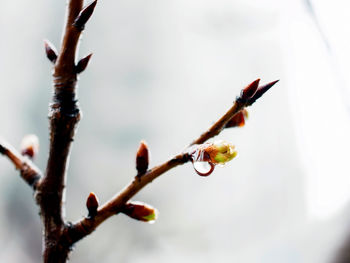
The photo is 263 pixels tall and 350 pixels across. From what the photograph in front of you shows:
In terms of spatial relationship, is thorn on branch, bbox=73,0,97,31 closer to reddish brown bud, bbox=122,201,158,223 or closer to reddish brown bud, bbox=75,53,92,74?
reddish brown bud, bbox=75,53,92,74

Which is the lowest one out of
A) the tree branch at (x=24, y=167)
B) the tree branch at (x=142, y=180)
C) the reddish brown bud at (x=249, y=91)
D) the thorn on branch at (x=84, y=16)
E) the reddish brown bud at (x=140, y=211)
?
the reddish brown bud at (x=140, y=211)

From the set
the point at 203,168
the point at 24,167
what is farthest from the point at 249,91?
the point at 24,167

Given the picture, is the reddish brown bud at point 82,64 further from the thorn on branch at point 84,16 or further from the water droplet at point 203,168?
the water droplet at point 203,168

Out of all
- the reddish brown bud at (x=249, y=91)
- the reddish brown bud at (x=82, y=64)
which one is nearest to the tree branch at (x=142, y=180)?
the reddish brown bud at (x=249, y=91)

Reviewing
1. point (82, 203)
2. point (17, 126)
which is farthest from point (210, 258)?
point (17, 126)

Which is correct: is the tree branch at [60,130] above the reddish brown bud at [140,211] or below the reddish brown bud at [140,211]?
above

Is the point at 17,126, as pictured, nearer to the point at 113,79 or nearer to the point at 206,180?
the point at 113,79
